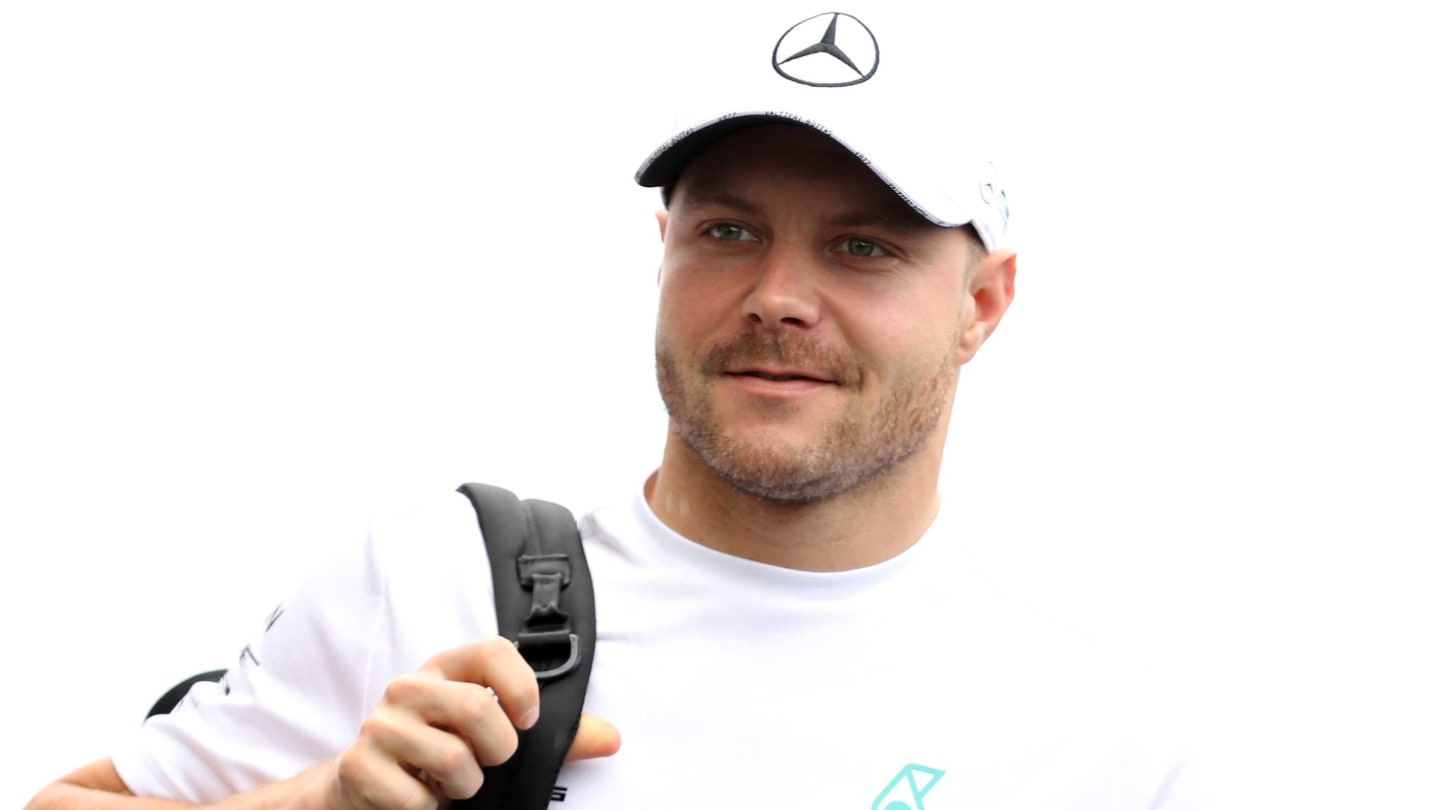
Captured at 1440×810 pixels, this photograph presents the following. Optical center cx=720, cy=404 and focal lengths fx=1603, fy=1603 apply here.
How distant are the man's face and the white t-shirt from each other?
0.23 m

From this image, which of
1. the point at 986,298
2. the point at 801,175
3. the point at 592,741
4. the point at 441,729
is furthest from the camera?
the point at 986,298

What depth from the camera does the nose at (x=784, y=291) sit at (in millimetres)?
2799

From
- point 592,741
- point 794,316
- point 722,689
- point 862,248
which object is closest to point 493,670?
point 592,741

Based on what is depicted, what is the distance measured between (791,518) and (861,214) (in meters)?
0.57

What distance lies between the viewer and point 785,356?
2.82 metres

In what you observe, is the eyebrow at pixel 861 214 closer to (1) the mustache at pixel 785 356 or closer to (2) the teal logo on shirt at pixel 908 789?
(1) the mustache at pixel 785 356

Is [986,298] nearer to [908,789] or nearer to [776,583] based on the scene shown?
[776,583]

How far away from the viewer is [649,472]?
3.22 metres

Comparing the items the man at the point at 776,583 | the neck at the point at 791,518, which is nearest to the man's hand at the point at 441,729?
the man at the point at 776,583

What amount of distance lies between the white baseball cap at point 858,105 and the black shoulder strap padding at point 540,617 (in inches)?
27.1

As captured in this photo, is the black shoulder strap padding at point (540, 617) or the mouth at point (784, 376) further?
the mouth at point (784, 376)

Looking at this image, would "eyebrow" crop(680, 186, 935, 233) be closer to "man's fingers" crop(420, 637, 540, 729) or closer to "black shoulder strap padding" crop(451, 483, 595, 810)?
"black shoulder strap padding" crop(451, 483, 595, 810)

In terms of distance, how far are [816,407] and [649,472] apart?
497mm

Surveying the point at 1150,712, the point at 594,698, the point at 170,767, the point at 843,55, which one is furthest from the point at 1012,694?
the point at 170,767
